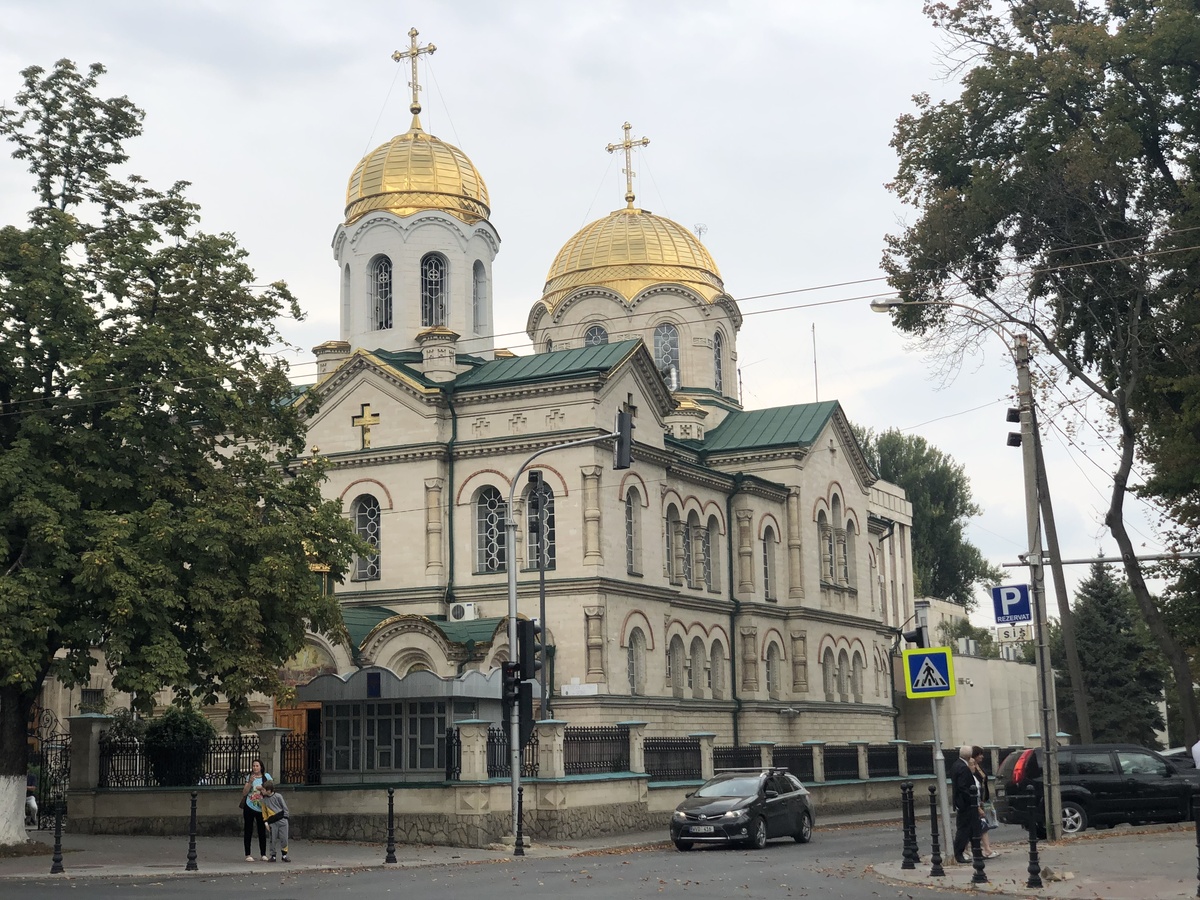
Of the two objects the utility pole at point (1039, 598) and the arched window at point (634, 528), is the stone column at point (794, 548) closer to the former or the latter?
the arched window at point (634, 528)

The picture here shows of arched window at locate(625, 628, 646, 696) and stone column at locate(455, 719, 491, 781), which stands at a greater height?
arched window at locate(625, 628, 646, 696)

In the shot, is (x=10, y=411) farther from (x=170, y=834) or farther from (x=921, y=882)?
(x=921, y=882)

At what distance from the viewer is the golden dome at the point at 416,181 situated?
1714 inches

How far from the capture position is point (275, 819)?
78.2 feet

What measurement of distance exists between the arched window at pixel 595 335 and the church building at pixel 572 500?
19 cm

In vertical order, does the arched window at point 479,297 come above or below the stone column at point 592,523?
above

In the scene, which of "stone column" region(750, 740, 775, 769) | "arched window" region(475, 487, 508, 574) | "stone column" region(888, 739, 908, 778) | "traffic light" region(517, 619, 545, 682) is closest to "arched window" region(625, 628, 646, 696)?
"arched window" region(475, 487, 508, 574)

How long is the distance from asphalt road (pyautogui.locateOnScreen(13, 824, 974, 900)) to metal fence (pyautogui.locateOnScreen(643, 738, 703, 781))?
698 cm

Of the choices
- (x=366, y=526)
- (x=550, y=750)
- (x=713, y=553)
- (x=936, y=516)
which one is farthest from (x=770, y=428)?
(x=936, y=516)

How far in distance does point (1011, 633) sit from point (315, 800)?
48.6 ft

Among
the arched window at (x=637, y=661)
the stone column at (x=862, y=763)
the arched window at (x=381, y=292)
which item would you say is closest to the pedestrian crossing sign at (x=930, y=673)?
the arched window at (x=637, y=661)

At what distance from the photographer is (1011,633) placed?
32188 millimetres

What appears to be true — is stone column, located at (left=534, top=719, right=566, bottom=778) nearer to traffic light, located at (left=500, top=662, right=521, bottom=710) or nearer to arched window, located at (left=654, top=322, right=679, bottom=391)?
traffic light, located at (left=500, top=662, right=521, bottom=710)

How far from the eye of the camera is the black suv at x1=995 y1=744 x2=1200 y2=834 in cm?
2611
